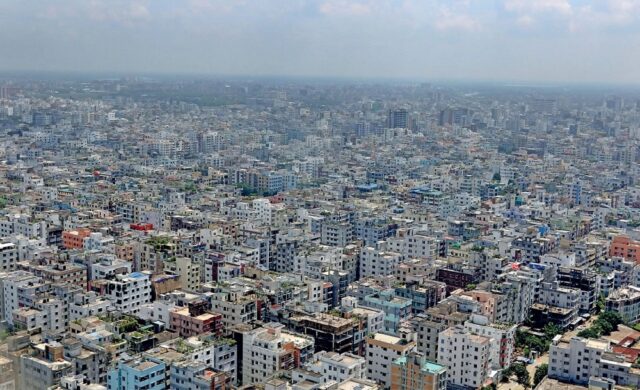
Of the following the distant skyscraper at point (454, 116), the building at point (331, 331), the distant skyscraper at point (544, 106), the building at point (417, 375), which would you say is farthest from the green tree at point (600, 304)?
the distant skyscraper at point (544, 106)

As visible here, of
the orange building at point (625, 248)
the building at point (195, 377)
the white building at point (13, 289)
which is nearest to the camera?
the building at point (195, 377)

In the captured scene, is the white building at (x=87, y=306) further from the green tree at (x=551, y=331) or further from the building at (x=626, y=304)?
the building at (x=626, y=304)

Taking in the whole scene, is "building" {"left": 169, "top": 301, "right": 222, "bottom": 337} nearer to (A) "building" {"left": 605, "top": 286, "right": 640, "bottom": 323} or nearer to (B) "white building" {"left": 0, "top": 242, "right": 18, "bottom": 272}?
(B) "white building" {"left": 0, "top": 242, "right": 18, "bottom": 272}

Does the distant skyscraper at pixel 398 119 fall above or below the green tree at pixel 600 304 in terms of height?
above

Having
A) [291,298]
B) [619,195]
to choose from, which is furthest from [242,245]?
[619,195]

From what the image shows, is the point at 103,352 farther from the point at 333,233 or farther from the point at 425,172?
the point at 425,172

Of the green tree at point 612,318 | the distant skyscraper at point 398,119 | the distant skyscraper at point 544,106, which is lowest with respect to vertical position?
the green tree at point 612,318

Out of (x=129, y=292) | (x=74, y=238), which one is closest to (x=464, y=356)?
(x=129, y=292)

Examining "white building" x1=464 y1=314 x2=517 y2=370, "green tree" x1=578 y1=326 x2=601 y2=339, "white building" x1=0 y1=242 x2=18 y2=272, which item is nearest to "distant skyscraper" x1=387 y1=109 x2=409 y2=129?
"white building" x1=0 y1=242 x2=18 y2=272
